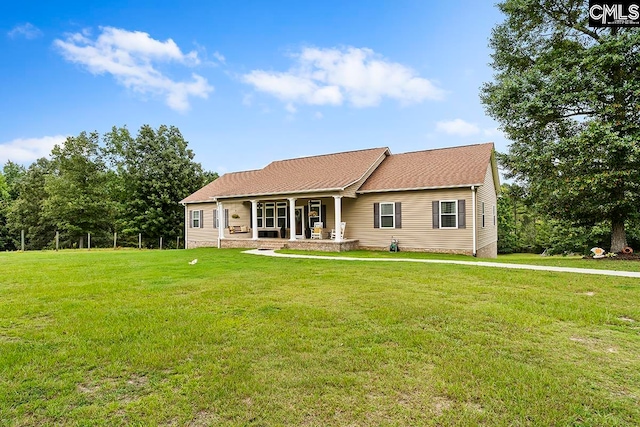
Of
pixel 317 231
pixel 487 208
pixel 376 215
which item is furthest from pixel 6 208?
pixel 487 208

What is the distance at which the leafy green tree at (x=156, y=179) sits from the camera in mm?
28609

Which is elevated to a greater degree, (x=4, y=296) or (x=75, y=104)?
(x=75, y=104)

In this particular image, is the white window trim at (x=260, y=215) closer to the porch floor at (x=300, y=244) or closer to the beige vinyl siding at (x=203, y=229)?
the porch floor at (x=300, y=244)

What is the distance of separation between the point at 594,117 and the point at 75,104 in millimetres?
28330

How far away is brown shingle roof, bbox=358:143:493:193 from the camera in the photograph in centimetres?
1408

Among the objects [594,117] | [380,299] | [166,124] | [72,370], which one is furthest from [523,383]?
[166,124]

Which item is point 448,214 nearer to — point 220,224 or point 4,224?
point 220,224

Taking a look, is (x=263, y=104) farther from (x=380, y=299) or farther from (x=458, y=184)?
(x=380, y=299)

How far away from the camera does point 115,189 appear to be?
3094cm

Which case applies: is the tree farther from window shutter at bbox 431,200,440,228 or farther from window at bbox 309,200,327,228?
window at bbox 309,200,327,228

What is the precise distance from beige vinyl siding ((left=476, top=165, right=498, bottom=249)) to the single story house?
0.15 ft

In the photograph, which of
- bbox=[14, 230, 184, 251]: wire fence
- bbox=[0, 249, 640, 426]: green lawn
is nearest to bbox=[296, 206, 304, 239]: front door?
bbox=[0, 249, 640, 426]: green lawn

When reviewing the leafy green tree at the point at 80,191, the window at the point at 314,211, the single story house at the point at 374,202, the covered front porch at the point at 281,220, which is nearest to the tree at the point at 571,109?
the single story house at the point at 374,202

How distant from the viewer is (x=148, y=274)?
8656 mm
